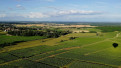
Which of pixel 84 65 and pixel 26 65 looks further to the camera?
pixel 84 65

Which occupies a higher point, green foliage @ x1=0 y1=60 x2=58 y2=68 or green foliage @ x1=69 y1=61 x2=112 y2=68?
green foliage @ x1=0 y1=60 x2=58 y2=68

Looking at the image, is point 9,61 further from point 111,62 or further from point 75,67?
point 111,62

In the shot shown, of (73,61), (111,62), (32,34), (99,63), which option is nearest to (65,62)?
(73,61)

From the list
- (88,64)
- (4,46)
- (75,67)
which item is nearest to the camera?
(75,67)

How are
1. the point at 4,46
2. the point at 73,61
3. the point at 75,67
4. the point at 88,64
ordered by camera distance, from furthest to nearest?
the point at 4,46, the point at 73,61, the point at 88,64, the point at 75,67

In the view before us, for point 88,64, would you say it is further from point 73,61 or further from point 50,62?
point 50,62

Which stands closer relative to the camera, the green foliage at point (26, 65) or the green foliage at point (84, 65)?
the green foliage at point (26, 65)

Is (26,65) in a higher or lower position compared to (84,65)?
higher

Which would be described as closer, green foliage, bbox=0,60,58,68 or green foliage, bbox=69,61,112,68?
green foliage, bbox=0,60,58,68

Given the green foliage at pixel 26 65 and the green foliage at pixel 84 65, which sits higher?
the green foliage at pixel 26 65

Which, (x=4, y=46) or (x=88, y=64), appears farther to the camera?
(x=4, y=46)

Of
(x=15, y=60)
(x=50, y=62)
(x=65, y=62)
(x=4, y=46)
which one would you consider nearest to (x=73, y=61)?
(x=65, y=62)
